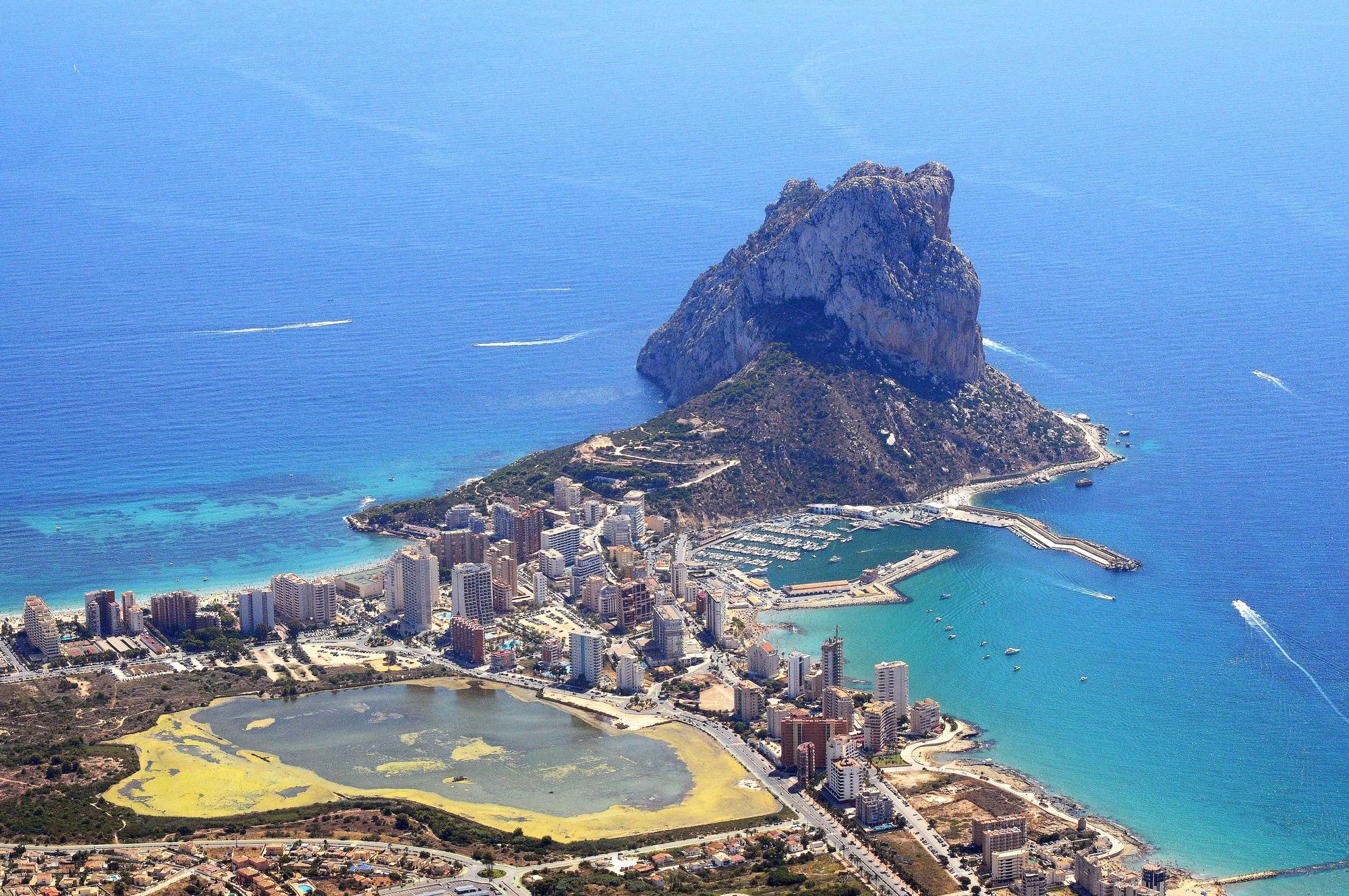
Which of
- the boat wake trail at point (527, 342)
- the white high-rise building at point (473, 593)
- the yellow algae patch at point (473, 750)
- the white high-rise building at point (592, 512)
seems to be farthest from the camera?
the boat wake trail at point (527, 342)

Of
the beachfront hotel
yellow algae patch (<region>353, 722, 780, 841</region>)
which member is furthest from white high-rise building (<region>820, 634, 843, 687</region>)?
yellow algae patch (<region>353, 722, 780, 841</region>)

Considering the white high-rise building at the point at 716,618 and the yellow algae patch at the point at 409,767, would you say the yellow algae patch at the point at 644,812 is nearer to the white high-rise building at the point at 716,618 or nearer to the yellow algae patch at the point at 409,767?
the yellow algae patch at the point at 409,767

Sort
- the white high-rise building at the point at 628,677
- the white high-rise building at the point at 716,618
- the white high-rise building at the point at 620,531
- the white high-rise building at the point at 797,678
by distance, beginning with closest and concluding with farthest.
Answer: the white high-rise building at the point at 797,678
the white high-rise building at the point at 628,677
the white high-rise building at the point at 716,618
the white high-rise building at the point at 620,531

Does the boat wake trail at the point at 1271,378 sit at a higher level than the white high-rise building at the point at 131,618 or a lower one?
higher

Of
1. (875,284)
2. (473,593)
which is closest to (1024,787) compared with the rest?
(473,593)

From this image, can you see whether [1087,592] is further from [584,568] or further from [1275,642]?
[584,568]

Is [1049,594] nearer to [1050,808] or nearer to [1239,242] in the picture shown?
[1050,808]

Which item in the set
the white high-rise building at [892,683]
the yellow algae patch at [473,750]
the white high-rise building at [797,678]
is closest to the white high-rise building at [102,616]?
the yellow algae patch at [473,750]
